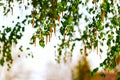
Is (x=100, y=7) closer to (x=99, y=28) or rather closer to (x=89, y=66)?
(x=99, y=28)

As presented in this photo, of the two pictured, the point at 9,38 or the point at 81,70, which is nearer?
the point at 9,38

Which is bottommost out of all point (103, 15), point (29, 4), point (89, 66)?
point (89, 66)

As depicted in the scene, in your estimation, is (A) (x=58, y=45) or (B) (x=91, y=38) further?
(A) (x=58, y=45)

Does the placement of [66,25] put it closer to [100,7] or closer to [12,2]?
[100,7]

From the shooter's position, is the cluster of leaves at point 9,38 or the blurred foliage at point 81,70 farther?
the blurred foliage at point 81,70

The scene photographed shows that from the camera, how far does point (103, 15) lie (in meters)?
7.98

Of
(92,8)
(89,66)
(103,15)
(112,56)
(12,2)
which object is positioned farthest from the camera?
(89,66)

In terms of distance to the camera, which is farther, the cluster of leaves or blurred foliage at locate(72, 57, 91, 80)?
blurred foliage at locate(72, 57, 91, 80)

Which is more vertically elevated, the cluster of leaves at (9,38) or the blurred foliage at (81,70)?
the cluster of leaves at (9,38)

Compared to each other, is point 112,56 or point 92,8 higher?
point 92,8

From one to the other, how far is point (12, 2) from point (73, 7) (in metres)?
1.77

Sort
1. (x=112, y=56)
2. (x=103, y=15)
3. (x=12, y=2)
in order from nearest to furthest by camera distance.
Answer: (x=112, y=56) → (x=103, y=15) → (x=12, y=2)

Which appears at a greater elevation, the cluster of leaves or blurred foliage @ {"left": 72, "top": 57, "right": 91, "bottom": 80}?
the cluster of leaves

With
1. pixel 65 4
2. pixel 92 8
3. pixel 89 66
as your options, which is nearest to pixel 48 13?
pixel 65 4
